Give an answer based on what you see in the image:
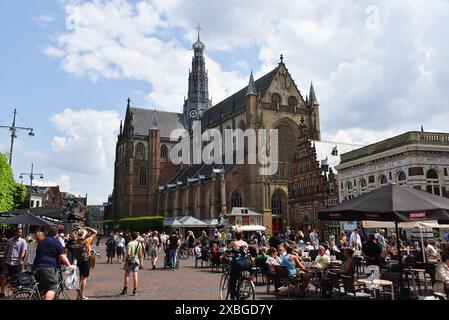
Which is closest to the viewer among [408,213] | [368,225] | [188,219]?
[408,213]

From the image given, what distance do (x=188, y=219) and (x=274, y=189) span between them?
A: 16.4 m

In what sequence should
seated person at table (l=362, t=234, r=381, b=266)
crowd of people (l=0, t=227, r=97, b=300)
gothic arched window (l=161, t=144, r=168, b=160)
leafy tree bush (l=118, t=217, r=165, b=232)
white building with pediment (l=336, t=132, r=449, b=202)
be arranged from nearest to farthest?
crowd of people (l=0, t=227, r=97, b=300) → seated person at table (l=362, t=234, r=381, b=266) → white building with pediment (l=336, t=132, r=449, b=202) → leafy tree bush (l=118, t=217, r=165, b=232) → gothic arched window (l=161, t=144, r=168, b=160)

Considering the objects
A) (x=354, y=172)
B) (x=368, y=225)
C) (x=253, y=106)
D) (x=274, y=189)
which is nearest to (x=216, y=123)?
(x=253, y=106)

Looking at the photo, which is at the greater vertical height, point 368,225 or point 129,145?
point 129,145

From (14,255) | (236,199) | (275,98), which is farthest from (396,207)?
(275,98)

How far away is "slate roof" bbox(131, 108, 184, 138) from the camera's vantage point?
79125mm

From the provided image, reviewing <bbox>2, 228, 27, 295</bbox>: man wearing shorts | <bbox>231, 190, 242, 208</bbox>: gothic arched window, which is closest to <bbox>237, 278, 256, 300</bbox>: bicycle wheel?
<bbox>2, 228, 27, 295</bbox>: man wearing shorts

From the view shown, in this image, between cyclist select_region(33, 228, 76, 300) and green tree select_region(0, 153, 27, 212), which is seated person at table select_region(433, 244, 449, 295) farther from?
green tree select_region(0, 153, 27, 212)

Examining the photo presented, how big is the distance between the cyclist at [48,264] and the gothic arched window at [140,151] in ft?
230

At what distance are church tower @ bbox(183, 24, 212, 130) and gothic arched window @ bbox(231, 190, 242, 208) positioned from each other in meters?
35.8

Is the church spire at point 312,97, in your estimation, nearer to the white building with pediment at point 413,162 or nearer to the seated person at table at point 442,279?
the white building with pediment at point 413,162
